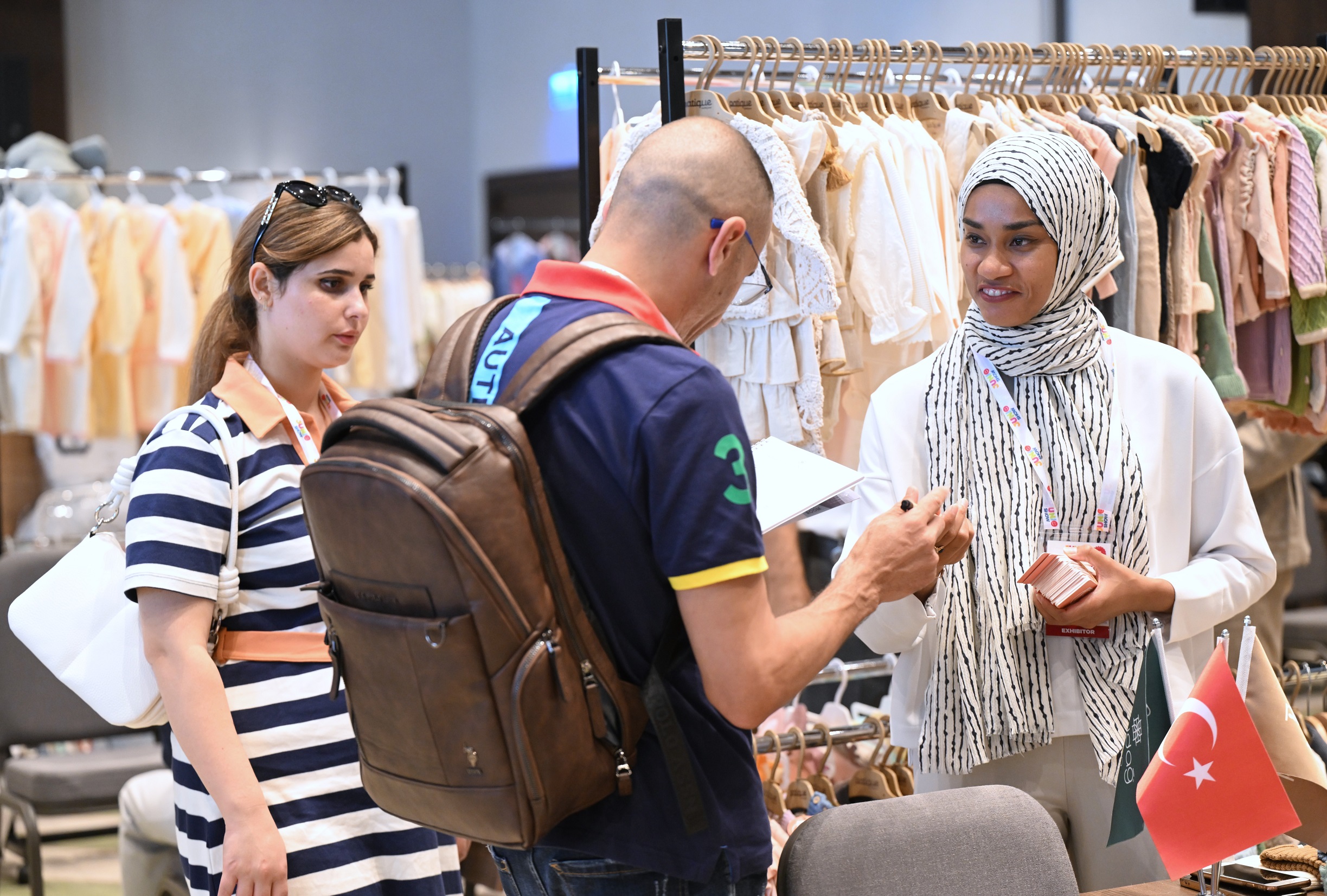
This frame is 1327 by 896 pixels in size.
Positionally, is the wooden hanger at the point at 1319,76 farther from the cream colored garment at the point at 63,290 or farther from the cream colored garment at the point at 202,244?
the cream colored garment at the point at 63,290

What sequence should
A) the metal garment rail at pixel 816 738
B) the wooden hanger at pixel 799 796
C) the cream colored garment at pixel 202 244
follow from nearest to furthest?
1. the metal garment rail at pixel 816 738
2. the wooden hanger at pixel 799 796
3. the cream colored garment at pixel 202 244

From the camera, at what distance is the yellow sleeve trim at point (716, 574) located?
4.29ft

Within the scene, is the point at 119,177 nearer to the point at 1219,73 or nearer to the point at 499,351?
the point at 1219,73

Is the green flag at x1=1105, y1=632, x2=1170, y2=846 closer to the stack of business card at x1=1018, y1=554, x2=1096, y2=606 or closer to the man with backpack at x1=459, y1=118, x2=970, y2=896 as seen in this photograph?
the stack of business card at x1=1018, y1=554, x2=1096, y2=606

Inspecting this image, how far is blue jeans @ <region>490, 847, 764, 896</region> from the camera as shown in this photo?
4.66 ft

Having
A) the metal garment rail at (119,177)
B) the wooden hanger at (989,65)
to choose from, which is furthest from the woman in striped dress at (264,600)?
the metal garment rail at (119,177)

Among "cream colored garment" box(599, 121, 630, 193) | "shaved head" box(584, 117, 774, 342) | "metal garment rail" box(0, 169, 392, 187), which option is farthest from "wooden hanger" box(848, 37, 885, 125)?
"metal garment rail" box(0, 169, 392, 187)

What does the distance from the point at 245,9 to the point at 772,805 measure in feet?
30.8

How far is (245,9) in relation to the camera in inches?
407

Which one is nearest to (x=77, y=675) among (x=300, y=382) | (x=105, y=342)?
(x=300, y=382)

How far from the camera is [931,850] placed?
5.61ft

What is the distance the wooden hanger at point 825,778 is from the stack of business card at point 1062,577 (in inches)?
28.4

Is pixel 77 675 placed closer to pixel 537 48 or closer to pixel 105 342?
pixel 105 342

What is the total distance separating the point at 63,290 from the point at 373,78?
5914mm
